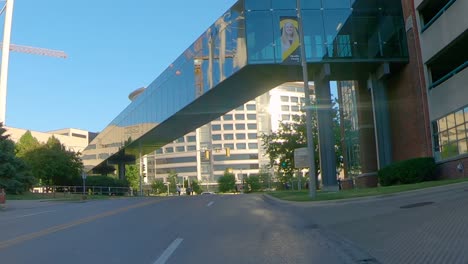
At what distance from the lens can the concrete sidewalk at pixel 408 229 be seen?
6.85m

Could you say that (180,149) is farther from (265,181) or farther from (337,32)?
(337,32)

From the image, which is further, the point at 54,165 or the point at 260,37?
the point at 54,165

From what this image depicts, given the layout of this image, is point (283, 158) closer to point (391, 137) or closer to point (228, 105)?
point (228, 105)

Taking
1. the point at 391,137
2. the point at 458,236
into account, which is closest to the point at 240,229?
the point at 458,236

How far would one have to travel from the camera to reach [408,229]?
9047 millimetres

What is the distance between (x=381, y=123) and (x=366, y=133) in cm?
262

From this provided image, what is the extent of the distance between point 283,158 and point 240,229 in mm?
36814

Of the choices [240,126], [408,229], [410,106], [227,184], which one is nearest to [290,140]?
[410,106]

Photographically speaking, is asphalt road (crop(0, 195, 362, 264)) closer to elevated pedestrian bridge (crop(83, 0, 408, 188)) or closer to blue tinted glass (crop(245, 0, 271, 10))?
elevated pedestrian bridge (crop(83, 0, 408, 188))

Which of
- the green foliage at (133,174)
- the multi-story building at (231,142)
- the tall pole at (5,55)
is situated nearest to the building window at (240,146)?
the multi-story building at (231,142)

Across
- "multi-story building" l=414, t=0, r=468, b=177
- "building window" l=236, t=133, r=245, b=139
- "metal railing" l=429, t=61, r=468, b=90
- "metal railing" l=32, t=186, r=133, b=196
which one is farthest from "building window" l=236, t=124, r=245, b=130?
"metal railing" l=429, t=61, r=468, b=90

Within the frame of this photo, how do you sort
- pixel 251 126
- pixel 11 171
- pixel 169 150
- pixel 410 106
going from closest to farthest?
pixel 410 106, pixel 11 171, pixel 251 126, pixel 169 150

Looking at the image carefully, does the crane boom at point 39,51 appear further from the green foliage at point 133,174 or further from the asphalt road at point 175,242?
the asphalt road at point 175,242

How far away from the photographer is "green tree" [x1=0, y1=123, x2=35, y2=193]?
39.0m
